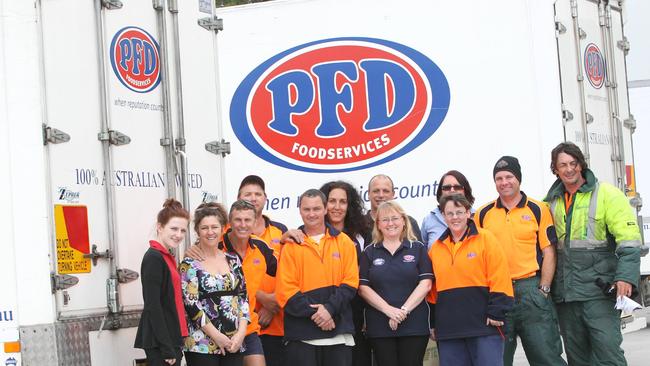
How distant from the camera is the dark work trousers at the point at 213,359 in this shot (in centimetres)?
700

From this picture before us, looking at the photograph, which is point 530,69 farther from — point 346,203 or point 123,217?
point 123,217

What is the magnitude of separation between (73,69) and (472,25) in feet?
16.1

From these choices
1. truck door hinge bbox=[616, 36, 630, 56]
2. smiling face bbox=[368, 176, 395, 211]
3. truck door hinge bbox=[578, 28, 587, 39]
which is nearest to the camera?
smiling face bbox=[368, 176, 395, 211]

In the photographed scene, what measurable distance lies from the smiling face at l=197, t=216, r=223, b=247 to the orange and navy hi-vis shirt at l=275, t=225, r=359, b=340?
2.17ft

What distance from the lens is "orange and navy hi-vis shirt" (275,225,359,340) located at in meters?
7.52

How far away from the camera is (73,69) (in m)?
6.86

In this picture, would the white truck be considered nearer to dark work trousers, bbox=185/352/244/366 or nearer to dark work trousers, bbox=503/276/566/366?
dark work trousers, bbox=185/352/244/366

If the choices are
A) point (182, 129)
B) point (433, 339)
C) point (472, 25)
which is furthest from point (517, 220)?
point (472, 25)

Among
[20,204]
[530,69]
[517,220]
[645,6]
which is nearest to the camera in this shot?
[20,204]

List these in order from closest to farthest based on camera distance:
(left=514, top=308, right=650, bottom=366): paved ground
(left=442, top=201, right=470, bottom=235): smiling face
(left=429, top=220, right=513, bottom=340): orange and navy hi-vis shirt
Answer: (left=429, top=220, right=513, bottom=340): orange and navy hi-vis shirt
(left=442, top=201, right=470, bottom=235): smiling face
(left=514, top=308, right=650, bottom=366): paved ground

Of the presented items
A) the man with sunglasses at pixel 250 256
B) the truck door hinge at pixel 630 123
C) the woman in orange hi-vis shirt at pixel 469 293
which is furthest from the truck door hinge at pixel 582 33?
the man with sunglasses at pixel 250 256

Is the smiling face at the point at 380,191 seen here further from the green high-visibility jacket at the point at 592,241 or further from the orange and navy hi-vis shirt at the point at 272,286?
the green high-visibility jacket at the point at 592,241

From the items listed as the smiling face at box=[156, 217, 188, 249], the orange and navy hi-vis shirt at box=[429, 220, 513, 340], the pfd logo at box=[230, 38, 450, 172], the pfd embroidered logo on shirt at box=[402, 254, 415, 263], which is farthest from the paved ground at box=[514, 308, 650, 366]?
the smiling face at box=[156, 217, 188, 249]

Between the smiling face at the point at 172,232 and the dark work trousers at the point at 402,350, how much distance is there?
5.62ft
